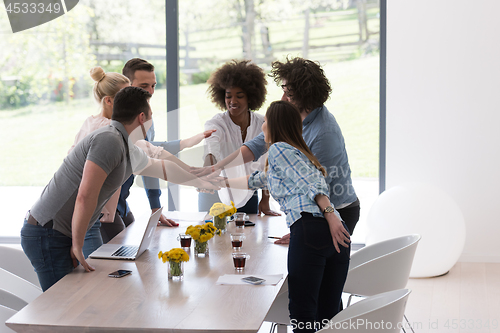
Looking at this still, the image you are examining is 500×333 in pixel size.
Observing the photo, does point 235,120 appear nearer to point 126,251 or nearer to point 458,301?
point 126,251

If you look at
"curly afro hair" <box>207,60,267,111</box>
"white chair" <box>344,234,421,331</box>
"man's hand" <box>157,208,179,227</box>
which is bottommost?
"white chair" <box>344,234,421,331</box>

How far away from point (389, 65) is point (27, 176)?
3566mm

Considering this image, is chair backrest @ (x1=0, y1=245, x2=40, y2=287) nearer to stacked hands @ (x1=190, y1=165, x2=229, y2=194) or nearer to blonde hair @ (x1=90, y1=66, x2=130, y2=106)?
blonde hair @ (x1=90, y1=66, x2=130, y2=106)

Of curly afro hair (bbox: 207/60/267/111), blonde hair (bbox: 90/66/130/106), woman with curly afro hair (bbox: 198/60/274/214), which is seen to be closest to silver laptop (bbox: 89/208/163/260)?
blonde hair (bbox: 90/66/130/106)

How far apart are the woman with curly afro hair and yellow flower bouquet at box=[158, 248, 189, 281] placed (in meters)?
1.18

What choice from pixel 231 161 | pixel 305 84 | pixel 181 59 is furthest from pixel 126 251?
pixel 181 59

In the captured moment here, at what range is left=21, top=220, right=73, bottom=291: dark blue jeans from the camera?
1958 millimetres

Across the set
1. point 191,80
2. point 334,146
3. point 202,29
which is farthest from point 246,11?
point 334,146

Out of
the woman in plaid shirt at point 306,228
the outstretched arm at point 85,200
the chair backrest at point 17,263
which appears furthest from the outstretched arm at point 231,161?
the outstretched arm at point 85,200

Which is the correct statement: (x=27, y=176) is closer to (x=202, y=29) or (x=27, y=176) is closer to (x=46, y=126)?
(x=46, y=126)

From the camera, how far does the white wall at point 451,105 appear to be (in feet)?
13.4

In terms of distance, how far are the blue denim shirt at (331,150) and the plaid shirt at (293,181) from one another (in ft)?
1.35

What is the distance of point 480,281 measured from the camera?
3.80 meters

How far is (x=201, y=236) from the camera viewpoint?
2107 millimetres
